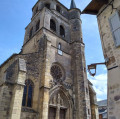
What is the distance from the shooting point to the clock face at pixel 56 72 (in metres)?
12.1

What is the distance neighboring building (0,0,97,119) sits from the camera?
8312mm

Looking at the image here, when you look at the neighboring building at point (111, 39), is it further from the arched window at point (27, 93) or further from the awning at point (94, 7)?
the arched window at point (27, 93)

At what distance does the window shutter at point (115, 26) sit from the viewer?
484cm

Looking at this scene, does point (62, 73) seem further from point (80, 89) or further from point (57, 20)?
point (57, 20)

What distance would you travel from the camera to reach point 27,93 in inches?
385

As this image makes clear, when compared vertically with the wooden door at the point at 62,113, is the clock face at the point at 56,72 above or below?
above

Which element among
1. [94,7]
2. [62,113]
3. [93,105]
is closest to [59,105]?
[62,113]

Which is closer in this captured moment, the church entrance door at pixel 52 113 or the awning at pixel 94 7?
the awning at pixel 94 7

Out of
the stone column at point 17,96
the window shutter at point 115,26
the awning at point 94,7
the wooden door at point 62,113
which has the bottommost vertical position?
the wooden door at point 62,113

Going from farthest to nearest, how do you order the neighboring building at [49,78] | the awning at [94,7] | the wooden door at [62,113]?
1. the wooden door at [62,113]
2. the neighboring building at [49,78]
3. the awning at [94,7]

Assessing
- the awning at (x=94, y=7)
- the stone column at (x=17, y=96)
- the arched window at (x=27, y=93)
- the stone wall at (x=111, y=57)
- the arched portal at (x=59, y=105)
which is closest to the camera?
the stone wall at (x=111, y=57)

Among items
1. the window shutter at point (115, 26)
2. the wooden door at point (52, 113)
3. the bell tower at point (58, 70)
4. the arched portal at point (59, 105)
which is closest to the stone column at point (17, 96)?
the bell tower at point (58, 70)

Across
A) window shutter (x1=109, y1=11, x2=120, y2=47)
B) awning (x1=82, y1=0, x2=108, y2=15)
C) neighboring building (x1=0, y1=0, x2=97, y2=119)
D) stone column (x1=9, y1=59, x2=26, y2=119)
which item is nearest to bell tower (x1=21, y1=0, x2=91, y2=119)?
neighboring building (x1=0, y1=0, x2=97, y2=119)

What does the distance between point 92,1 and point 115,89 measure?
425 cm
